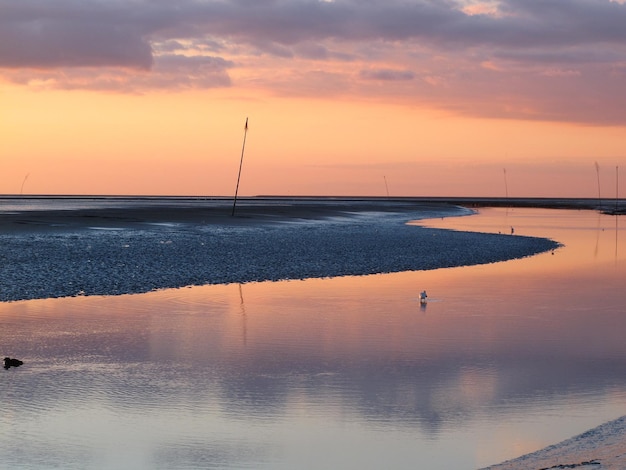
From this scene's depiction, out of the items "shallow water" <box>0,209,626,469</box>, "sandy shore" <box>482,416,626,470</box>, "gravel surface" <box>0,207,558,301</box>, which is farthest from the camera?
"gravel surface" <box>0,207,558,301</box>

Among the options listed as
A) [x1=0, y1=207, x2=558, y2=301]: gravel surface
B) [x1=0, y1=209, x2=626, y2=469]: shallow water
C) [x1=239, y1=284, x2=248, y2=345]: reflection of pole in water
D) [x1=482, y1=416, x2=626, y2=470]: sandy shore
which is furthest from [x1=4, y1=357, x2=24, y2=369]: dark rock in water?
[x1=482, y1=416, x2=626, y2=470]: sandy shore

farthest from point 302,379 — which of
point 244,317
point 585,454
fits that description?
point 244,317

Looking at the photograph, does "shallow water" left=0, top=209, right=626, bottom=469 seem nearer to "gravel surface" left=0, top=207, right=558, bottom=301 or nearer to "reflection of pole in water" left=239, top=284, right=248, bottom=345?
"reflection of pole in water" left=239, top=284, right=248, bottom=345

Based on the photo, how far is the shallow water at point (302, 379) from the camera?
38.7 ft

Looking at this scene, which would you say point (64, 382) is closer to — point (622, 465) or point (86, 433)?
point (86, 433)

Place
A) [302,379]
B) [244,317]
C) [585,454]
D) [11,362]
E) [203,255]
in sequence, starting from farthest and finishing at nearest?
1. [203,255]
2. [244,317]
3. [11,362]
4. [302,379]
5. [585,454]

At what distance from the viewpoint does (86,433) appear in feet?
40.5

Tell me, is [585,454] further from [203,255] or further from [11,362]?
[203,255]

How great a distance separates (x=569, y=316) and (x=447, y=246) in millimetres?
26372

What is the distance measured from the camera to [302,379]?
15.9m

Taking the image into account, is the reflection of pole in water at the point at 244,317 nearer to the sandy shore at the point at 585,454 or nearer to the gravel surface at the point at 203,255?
the gravel surface at the point at 203,255

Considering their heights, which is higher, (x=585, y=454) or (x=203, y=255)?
(x=203, y=255)

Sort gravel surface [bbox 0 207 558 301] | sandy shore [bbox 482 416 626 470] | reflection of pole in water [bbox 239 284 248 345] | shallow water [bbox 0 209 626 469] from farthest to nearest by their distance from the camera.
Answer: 1. gravel surface [bbox 0 207 558 301]
2. reflection of pole in water [bbox 239 284 248 345]
3. shallow water [bbox 0 209 626 469]
4. sandy shore [bbox 482 416 626 470]

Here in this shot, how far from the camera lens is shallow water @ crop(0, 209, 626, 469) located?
38.7 ft
